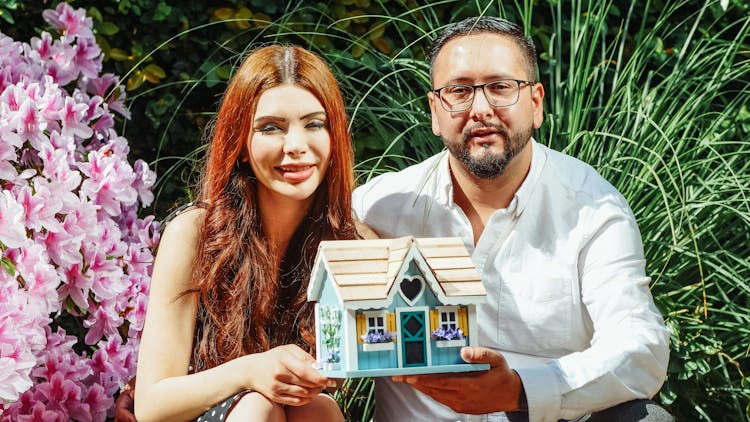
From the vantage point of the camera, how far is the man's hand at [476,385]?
2361mm

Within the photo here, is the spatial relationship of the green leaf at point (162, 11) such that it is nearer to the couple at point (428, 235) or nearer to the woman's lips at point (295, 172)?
the couple at point (428, 235)

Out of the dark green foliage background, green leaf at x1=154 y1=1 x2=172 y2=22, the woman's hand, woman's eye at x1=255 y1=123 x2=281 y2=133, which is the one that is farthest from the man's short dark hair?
green leaf at x1=154 y1=1 x2=172 y2=22

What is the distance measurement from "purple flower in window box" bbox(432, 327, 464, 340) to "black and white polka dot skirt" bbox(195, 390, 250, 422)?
19.4 inches

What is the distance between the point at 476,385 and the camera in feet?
7.82

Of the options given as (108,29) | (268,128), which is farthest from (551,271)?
(108,29)

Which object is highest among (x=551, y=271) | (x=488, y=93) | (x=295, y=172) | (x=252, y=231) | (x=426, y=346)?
(x=488, y=93)

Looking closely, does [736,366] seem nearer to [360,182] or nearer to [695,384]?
[695,384]

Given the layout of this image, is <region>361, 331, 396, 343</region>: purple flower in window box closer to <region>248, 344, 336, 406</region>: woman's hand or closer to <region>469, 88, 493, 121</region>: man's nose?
<region>248, 344, 336, 406</region>: woman's hand

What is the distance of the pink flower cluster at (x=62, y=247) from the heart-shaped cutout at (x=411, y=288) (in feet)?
3.51

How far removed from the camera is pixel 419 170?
3.11m

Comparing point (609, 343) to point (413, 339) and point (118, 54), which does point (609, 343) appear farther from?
point (118, 54)

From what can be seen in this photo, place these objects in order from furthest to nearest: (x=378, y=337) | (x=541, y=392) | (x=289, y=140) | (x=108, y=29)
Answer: (x=108, y=29)
(x=289, y=140)
(x=541, y=392)
(x=378, y=337)

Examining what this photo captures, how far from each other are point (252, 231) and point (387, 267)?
22.3 inches

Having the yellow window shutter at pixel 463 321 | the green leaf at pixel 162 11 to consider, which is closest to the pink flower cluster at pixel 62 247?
the green leaf at pixel 162 11
